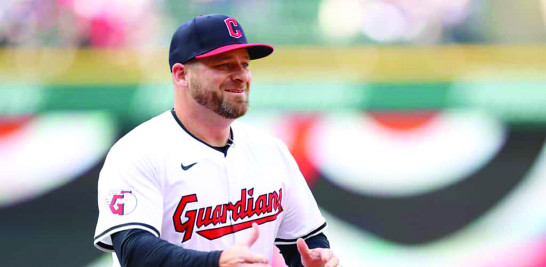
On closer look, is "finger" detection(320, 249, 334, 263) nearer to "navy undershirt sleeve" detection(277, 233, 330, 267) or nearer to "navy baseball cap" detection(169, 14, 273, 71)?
"navy undershirt sleeve" detection(277, 233, 330, 267)

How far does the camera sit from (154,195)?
2.18m

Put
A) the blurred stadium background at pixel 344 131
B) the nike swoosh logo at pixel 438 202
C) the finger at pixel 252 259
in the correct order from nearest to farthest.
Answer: the finger at pixel 252 259, the blurred stadium background at pixel 344 131, the nike swoosh logo at pixel 438 202

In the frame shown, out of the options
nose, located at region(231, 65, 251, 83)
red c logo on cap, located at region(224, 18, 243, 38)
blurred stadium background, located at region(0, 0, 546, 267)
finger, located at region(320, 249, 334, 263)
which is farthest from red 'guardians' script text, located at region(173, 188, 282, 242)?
blurred stadium background, located at region(0, 0, 546, 267)

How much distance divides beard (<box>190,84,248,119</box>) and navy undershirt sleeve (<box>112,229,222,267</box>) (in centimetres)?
44

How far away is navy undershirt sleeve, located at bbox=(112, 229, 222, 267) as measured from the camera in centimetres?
202

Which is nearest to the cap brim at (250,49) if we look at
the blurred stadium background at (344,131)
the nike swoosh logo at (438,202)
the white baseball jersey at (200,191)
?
the white baseball jersey at (200,191)

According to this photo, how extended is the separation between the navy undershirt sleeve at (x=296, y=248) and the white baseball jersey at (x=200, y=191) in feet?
0.07

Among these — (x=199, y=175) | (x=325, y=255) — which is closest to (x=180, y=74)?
(x=199, y=175)

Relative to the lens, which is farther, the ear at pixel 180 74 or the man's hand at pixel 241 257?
the ear at pixel 180 74

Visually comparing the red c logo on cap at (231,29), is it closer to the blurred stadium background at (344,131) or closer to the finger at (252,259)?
the finger at (252,259)

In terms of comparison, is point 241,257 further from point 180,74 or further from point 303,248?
point 180,74

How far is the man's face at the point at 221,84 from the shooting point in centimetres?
230

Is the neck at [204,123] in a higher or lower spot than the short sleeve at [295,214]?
A: higher

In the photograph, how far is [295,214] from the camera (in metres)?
2.55
